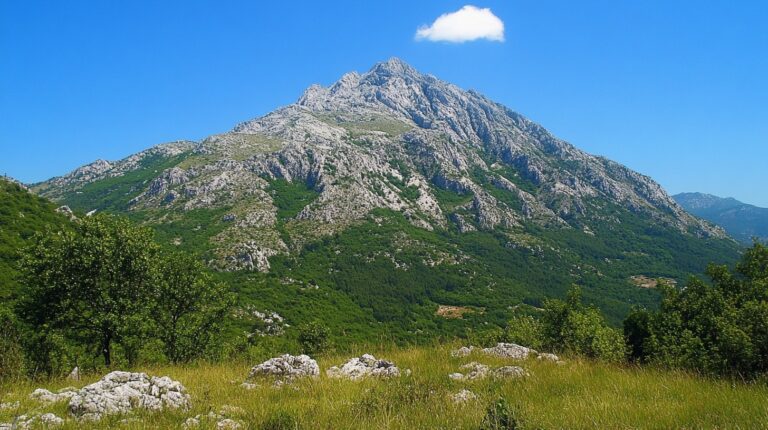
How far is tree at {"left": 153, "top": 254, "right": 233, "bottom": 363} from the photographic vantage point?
3200cm

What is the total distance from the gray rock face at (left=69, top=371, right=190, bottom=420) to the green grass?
1.13 feet

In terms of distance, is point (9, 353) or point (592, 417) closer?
point (592, 417)

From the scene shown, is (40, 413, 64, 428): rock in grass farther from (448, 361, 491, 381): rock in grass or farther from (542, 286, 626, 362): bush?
(542, 286, 626, 362): bush

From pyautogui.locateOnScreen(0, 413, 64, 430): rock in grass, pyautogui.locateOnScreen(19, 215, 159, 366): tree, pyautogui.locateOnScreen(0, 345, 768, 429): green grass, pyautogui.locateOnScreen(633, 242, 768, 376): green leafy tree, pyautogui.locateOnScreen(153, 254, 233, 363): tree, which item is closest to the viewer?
pyautogui.locateOnScreen(0, 345, 768, 429): green grass

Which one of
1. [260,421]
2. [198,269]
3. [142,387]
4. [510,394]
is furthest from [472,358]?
[198,269]

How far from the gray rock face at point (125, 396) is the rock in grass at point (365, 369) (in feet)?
14.5

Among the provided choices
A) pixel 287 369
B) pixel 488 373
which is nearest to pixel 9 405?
pixel 287 369

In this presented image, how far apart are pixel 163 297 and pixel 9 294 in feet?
122

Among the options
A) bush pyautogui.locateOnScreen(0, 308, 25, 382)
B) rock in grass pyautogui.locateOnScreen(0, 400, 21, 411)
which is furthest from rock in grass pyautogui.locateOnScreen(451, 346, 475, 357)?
bush pyautogui.locateOnScreen(0, 308, 25, 382)

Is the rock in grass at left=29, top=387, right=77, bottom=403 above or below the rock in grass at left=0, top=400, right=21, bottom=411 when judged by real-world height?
below

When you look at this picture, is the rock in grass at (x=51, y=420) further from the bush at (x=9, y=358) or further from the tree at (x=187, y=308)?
the tree at (x=187, y=308)

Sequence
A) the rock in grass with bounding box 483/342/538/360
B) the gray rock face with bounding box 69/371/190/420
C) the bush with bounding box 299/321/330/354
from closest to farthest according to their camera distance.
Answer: the gray rock face with bounding box 69/371/190/420
the rock in grass with bounding box 483/342/538/360
the bush with bounding box 299/321/330/354

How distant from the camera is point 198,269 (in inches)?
1380

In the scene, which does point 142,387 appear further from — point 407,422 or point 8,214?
point 8,214
